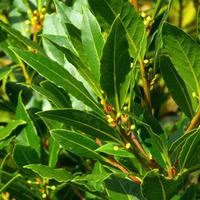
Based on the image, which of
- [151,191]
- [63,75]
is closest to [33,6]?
[63,75]

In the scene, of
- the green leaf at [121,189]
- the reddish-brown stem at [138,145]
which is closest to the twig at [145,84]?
the reddish-brown stem at [138,145]

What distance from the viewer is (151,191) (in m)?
1.40

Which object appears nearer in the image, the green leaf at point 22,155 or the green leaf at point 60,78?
the green leaf at point 60,78

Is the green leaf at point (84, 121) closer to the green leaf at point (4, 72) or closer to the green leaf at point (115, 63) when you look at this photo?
the green leaf at point (115, 63)

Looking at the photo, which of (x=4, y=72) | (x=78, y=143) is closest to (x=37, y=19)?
(x=4, y=72)

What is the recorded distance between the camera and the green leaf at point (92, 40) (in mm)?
1401

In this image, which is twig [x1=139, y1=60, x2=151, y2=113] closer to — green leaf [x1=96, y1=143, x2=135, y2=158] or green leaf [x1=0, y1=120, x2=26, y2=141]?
green leaf [x1=96, y1=143, x2=135, y2=158]

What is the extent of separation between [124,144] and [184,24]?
1313 millimetres

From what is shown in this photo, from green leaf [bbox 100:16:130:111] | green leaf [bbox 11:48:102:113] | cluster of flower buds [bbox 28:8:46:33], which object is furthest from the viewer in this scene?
cluster of flower buds [bbox 28:8:46:33]

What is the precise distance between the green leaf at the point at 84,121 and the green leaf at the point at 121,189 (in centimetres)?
20

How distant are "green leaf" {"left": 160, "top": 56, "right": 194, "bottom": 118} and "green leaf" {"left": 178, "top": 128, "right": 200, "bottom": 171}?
0.14m

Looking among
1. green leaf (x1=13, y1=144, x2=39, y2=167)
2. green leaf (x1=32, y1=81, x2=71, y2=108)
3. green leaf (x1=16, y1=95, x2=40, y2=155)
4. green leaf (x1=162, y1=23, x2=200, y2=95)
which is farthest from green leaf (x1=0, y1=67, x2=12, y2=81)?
green leaf (x1=162, y1=23, x2=200, y2=95)

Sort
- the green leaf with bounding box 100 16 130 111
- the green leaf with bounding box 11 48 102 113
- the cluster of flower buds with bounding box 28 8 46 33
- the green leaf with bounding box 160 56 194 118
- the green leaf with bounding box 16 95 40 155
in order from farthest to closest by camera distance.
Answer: the cluster of flower buds with bounding box 28 8 46 33, the green leaf with bounding box 16 95 40 155, the green leaf with bounding box 160 56 194 118, the green leaf with bounding box 11 48 102 113, the green leaf with bounding box 100 16 130 111

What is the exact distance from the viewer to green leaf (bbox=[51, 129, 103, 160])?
151cm
